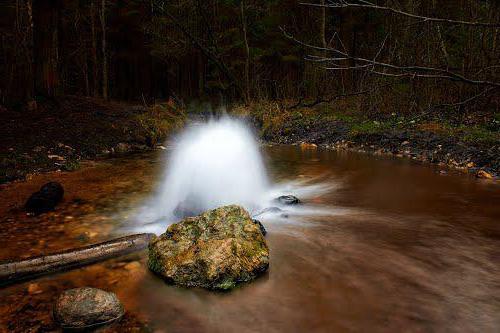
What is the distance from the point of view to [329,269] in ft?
Result: 15.1

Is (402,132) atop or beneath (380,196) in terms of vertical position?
atop

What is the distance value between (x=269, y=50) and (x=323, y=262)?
2157 cm

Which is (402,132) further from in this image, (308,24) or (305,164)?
(308,24)

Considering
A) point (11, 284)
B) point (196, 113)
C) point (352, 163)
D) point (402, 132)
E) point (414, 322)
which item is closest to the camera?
point (414, 322)

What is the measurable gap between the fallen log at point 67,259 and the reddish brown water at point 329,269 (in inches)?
4.5

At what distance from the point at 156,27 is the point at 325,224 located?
24367 mm

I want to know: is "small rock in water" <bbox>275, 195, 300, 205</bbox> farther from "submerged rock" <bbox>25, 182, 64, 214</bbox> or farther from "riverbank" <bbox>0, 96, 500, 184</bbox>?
"submerged rock" <bbox>25, 182, 64, 214</bbox>

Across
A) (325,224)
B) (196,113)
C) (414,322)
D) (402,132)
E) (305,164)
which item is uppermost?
(196,113)

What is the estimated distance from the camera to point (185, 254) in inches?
173

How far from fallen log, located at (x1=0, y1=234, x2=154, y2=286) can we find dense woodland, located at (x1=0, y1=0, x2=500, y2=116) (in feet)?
10.4

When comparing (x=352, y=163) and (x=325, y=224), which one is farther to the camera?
(x=352, y=163)

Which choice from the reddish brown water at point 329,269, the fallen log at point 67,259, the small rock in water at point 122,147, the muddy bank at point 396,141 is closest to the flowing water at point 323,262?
the reddish brown water at point 329,269

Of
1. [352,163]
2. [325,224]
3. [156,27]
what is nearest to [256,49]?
[156,27]

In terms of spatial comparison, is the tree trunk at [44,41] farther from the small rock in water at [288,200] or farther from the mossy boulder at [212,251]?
the mossy boulder at [212,251]
